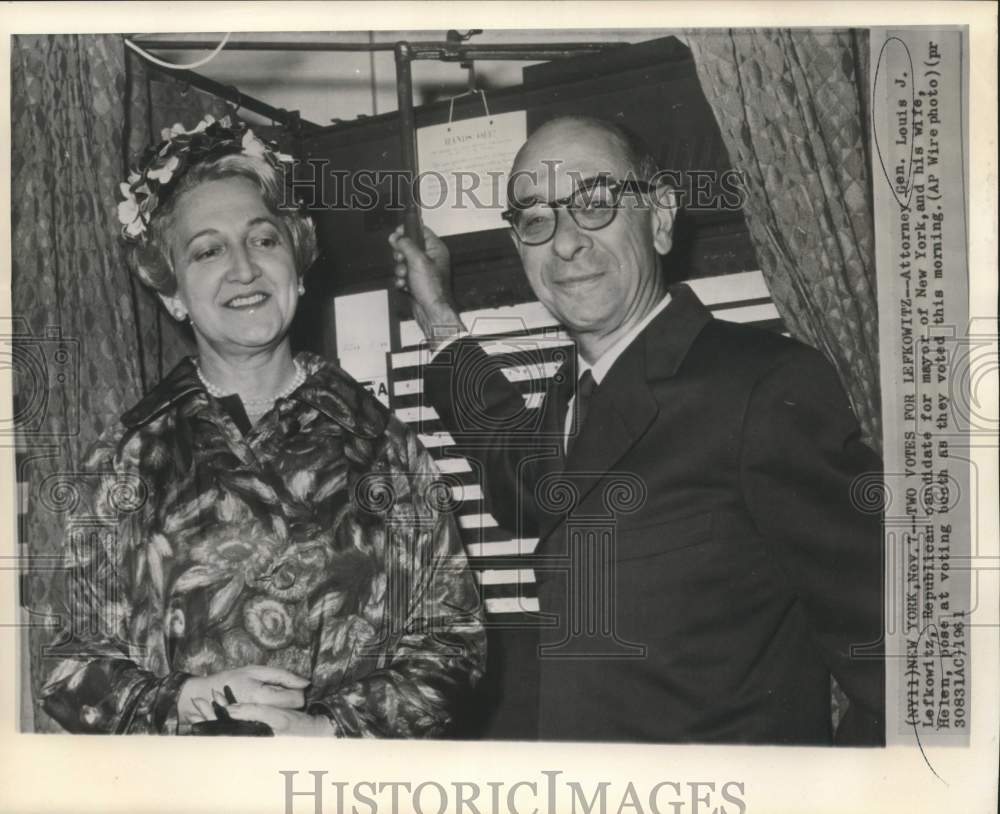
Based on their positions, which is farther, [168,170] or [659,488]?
[168,170]

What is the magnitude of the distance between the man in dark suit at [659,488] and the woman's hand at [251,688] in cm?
57

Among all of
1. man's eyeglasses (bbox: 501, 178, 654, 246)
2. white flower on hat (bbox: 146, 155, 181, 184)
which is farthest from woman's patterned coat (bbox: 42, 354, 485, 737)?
man's eyeglasses (bbox: 501, 178, 654, 246)

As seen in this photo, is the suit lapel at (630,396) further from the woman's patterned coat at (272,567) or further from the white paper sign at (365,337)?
the white paper sign at (365,337)

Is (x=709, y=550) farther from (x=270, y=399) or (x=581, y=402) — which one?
(x=270, y=399)

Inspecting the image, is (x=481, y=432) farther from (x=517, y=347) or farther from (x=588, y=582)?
(x=588, y=582)

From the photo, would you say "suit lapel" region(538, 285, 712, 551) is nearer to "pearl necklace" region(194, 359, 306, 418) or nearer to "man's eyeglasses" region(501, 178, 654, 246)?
"man's eyeglasses" region(501, 178, 654, 246)

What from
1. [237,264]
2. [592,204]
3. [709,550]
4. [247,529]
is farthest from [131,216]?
[709,550]

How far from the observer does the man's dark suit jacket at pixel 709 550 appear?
241 cm

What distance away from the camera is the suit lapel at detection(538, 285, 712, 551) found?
96.8 inches

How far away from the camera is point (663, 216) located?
2.48 meters

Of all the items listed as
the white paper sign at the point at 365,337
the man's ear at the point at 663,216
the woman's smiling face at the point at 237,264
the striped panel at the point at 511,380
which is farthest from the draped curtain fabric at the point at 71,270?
the man's ear at the point at 663,216

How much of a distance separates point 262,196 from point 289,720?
121cm

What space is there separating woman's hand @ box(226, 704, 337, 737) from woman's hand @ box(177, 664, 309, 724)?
0.01 meters

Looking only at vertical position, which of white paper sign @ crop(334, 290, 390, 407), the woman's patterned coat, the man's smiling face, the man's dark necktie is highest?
the man's smiling face
